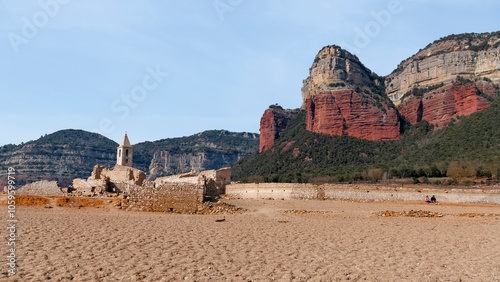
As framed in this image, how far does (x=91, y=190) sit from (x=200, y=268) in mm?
17821

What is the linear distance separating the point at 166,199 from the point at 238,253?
31.4 ft

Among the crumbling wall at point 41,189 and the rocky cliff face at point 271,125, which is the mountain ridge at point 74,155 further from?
the crumbling wall at point 41,189

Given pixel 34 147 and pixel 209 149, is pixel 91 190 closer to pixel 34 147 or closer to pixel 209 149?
pixel 34 147

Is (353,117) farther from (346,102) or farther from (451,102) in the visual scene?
(451,102)

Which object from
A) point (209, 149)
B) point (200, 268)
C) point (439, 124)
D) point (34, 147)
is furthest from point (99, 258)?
point (209, 149)

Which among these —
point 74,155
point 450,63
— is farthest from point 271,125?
point 74,155

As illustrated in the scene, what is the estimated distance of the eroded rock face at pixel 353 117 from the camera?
266 ft

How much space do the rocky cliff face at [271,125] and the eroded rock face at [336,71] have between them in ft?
38.8

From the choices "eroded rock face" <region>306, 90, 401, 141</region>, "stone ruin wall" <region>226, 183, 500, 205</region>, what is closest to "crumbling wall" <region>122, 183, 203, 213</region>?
"stone ruin wall" <region>226, 183, 500, 205</region>

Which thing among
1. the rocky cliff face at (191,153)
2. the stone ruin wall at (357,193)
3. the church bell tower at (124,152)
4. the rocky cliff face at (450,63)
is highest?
the rocky cliff face at (450,63)

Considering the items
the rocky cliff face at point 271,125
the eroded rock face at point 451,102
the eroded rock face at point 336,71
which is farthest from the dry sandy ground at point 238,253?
the rocky cliff face at point 271,125

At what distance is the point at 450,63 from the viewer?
8500 centimetres

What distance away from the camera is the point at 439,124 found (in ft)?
246

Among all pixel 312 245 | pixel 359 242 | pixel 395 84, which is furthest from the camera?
pixel 395 84
